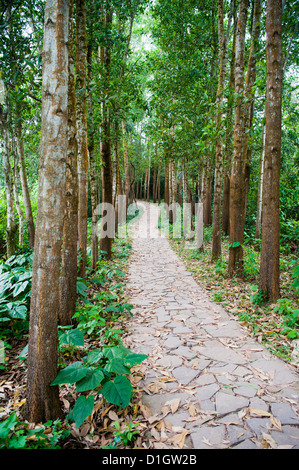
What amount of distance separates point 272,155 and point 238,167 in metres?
1.80

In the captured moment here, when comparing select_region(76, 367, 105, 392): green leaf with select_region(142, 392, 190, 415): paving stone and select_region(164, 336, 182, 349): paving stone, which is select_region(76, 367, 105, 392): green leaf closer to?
select_region(142, 392, 190, 415): paving stone

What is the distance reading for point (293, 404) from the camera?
262 cm

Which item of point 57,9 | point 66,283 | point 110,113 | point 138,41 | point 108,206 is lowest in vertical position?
point 66,283

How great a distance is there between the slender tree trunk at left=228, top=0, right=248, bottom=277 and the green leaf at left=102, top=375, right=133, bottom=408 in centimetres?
478

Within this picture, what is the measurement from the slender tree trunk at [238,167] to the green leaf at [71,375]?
4.92 meters

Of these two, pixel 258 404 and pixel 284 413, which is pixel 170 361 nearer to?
pixel 258 404

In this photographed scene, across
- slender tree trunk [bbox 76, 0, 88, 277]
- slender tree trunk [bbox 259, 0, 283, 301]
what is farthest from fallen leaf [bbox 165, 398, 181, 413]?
slender tree trunk [bbox 76, 0, 88, 277]

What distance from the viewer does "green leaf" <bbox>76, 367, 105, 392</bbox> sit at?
Answer: 2241 mm

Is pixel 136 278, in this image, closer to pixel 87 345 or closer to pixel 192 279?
pixel 192 279

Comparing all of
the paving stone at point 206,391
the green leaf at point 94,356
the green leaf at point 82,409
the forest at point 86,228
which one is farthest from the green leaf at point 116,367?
the paving stone at point 206,391

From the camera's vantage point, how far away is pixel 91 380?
231cm

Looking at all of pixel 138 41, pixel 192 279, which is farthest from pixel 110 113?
pixel 138 41

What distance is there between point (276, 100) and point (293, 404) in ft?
14.6

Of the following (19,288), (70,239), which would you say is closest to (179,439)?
(19,288)
